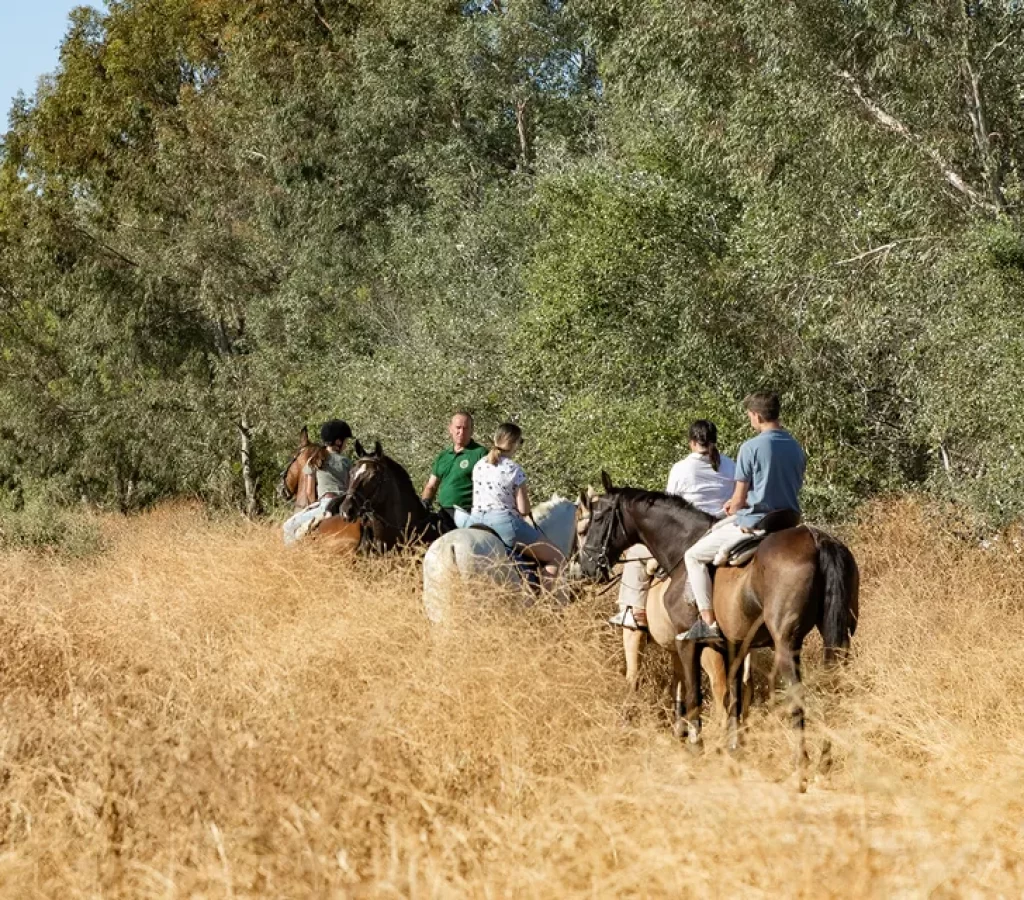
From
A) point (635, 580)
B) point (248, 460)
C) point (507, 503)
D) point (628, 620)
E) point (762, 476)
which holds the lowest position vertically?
point (248, 460)

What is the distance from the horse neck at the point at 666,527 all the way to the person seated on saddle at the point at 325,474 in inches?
160

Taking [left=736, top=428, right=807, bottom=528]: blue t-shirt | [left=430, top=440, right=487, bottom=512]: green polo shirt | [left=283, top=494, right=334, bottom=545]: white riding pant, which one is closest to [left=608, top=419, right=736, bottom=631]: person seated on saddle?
[left=736, top=428, right=807, bottom=528]: blue t-shirt

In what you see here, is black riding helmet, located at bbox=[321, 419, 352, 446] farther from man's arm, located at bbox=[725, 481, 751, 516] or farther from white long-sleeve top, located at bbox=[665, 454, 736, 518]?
man's arm, located at bbox=[725, 481, 751, 516]

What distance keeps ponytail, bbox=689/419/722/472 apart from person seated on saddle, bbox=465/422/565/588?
4.81 ft

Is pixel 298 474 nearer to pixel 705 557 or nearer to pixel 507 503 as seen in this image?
pixel 507 503

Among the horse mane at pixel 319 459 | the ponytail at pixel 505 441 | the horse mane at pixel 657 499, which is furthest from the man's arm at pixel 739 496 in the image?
the horse mane at pixel 319 459

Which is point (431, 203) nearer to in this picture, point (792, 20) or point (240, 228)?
point (240, 228)

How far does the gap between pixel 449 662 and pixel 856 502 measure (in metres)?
13.0

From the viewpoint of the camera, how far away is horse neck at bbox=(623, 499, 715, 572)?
11.1 m

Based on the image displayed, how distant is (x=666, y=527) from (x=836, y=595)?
209 cm

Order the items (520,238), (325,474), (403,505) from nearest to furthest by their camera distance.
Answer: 1. (403,505)
2. (325,474)
3. (520,238)

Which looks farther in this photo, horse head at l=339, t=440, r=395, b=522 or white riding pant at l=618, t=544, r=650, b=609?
horse head at l=339, t=440, r=395, b=522

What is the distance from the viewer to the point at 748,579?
10031 millimetres

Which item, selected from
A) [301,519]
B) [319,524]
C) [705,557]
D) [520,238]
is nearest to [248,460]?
[520,238]
